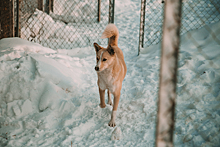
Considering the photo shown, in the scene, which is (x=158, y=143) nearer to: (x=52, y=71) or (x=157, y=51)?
(x=52, y=71)

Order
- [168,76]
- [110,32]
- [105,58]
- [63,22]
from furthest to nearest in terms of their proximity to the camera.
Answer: [63,22] < [110,32] < [105,58] < [168,76]

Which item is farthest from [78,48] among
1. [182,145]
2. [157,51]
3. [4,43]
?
[182,145]

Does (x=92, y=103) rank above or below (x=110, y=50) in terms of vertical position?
below

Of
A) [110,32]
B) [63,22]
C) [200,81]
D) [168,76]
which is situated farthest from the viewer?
[63,22]

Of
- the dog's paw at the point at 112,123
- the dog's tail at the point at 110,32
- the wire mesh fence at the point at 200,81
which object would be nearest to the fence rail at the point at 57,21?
the dog's tail at the point at 110,32

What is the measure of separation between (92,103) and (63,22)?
4849mm

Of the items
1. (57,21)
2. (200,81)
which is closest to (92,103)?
(200,81)

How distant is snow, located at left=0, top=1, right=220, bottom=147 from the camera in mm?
2197

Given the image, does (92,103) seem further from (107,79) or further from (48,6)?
(48,6)

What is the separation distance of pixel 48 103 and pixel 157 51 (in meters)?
3.14

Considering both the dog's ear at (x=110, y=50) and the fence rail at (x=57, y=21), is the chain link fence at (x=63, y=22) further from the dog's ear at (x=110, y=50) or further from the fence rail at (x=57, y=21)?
the dog's ear at (x=110, y=50)

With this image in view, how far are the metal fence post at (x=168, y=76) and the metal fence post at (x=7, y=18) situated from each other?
5.56 m

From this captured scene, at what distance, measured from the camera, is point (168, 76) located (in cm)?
77

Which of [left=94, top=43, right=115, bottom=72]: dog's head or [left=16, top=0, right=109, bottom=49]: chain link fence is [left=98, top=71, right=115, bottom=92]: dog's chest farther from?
[left=16, top=0, right=109, bottom=49]: chain link fence
